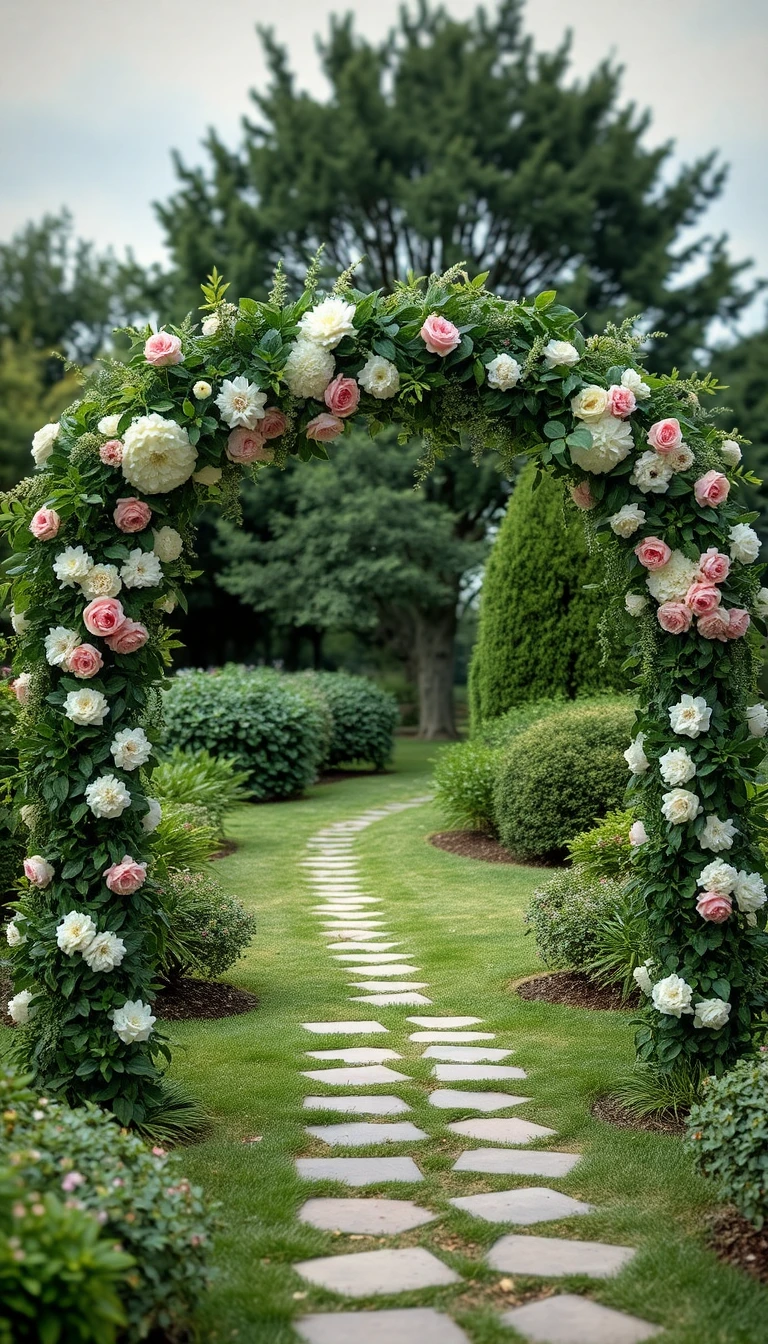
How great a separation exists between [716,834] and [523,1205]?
1420 mm

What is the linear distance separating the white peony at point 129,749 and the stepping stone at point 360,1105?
145 cm

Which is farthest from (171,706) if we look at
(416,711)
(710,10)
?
(416,711)

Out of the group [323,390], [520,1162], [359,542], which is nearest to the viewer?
[520,1162]

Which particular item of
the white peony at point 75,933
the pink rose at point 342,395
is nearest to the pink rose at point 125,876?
the white peony at point 75,933

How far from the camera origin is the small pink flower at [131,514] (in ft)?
12.4

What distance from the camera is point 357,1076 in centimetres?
453

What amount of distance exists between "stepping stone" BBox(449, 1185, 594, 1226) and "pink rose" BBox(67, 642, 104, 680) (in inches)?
77.6

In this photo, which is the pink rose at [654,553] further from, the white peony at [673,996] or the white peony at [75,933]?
the white peony at [75,933]

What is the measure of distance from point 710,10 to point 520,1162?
46.1 ft

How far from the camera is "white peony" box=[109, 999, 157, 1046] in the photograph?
369cm

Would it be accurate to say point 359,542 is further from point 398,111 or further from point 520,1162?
point 520,1162

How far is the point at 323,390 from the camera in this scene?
3.91 m

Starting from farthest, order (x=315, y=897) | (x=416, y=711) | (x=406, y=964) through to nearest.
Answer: (x=416, y=711)
(x=315, y=897)
(x=406, y=964)

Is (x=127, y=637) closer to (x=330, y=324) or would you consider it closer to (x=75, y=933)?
(x=75, y=933)
